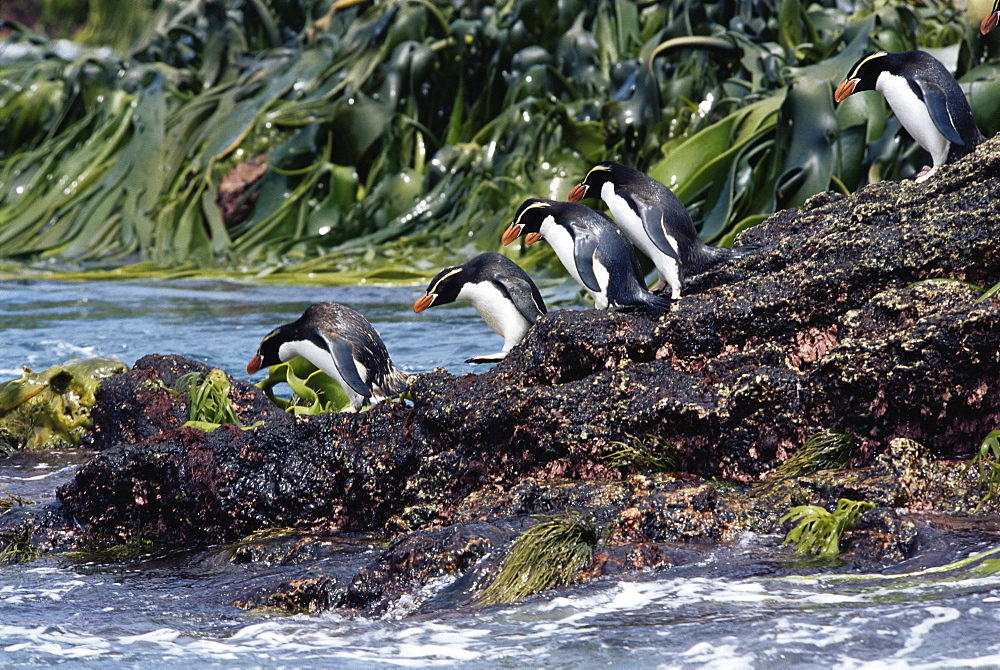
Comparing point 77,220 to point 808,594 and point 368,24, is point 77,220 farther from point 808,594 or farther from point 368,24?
point 808,594

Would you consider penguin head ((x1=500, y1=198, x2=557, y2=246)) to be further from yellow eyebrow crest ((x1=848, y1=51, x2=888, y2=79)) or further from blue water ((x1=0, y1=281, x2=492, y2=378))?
yellow eyebrow crest ((x1=848, y1=51, x2=888, y2=79))

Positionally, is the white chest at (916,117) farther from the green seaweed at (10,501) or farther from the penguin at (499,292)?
the green seaweed at (10,501)

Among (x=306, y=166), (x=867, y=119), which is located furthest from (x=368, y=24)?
(x=867, y=119)

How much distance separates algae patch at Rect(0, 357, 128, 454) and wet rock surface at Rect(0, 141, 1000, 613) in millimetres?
1494

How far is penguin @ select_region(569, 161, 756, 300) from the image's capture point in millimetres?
4148

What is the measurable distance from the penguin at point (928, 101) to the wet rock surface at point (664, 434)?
94 centimetres

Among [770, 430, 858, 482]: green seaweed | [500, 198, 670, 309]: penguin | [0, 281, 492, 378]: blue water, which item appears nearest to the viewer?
[770, 430, 858, 482]: green seaweed

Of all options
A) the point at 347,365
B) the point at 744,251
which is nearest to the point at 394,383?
the point at 347,365

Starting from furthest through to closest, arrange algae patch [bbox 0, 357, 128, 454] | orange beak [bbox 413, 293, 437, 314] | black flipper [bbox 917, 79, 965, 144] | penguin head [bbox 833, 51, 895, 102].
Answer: penguin head [bbox 833, 51, 895, 102]
algae patch [bbox 0, 357, 128, 454]
orange beak [bbox 413, 293, 437, 314]
black flipper [bbox 917, 79, 965, 144]

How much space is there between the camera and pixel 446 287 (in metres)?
4.98

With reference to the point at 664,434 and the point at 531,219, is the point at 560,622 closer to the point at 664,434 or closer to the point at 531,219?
the point at 664,434

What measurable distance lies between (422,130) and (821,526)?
24.2 ft

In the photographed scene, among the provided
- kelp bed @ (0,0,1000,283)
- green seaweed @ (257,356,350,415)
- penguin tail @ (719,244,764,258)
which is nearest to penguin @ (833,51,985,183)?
penguin tail @ (719,244,764,258)

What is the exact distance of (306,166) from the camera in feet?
33.2
